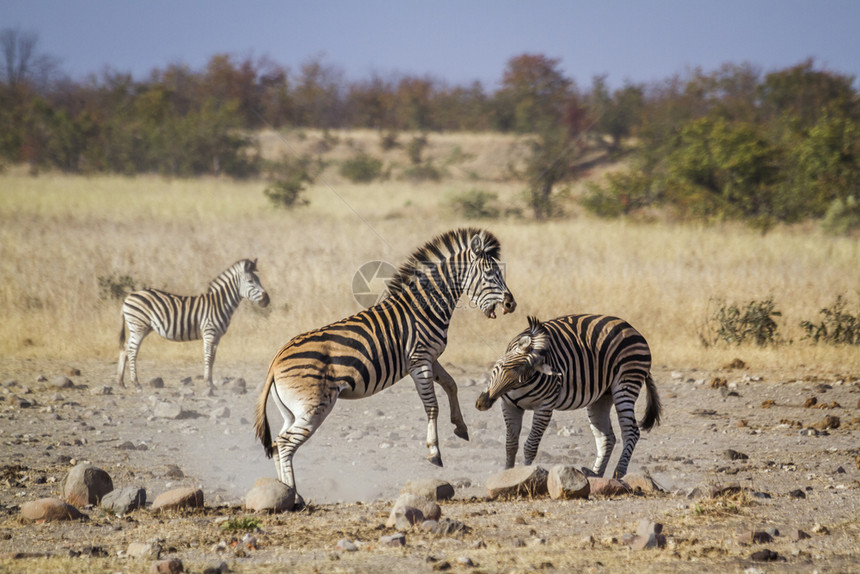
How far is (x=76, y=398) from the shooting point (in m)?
9.27

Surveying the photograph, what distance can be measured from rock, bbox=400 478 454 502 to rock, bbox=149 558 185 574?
1.96m

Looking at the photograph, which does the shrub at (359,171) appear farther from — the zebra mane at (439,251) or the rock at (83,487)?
the rock at (83,487)

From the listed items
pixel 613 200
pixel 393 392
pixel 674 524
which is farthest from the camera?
pixel 613 200

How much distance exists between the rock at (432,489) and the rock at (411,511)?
1.68ft

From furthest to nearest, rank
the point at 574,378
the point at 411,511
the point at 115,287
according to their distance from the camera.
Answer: the point at 115,287 → the point at 574,378 → the point at 411,511

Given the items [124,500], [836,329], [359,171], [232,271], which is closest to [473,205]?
[359,171]

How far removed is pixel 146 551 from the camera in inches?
171

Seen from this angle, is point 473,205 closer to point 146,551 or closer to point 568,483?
point 568,483

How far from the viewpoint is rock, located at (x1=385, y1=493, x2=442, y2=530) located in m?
4.94

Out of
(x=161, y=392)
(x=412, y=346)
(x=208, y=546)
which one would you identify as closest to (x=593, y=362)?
(x=412, y=346)

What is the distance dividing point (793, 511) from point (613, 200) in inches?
825

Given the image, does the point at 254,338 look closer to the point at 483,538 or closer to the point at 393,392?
the point at 393,392

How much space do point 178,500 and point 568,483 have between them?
2623 mm

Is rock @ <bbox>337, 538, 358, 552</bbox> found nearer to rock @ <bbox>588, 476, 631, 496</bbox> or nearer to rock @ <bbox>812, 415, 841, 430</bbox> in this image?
rock @ <bbox>588, 476, 631, 496</bbox>
